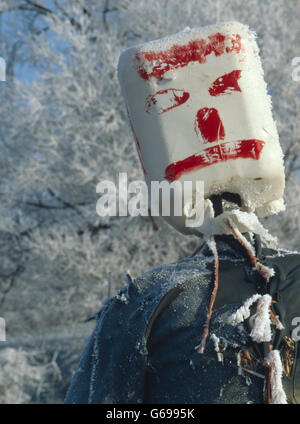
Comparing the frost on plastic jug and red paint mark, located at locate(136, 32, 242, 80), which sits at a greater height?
red paint mark, located at locate(136, 32, 242, 80)

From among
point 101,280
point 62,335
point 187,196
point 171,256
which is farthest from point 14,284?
point 187,196

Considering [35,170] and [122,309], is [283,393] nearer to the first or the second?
[122,309]

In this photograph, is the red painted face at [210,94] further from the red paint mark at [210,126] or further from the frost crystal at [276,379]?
the frost crystal at [276,379]

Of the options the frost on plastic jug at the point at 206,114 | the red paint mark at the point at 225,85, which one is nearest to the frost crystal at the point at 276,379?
the frost on plastic jug at the point at 206,114

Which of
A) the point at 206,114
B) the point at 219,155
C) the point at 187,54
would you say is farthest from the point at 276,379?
the point at 187,54

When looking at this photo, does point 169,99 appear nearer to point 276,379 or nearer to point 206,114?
point 206,114

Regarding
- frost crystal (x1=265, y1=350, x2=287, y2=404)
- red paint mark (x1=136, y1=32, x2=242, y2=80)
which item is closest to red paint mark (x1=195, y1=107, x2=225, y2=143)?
red paint mark (x1=136, y1=32, x2=242, y2=80)

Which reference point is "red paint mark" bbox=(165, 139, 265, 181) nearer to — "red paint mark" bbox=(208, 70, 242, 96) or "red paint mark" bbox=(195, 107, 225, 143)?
"red paint mark" bbox=(195, 107, 225, 143)
